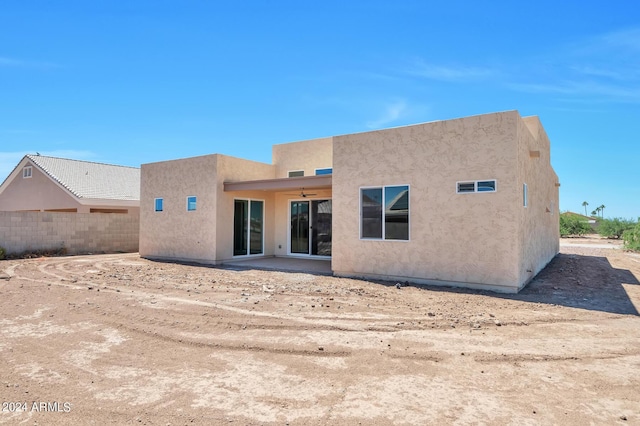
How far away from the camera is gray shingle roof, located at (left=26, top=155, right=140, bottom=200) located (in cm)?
2150

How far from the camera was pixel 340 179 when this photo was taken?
1058cm

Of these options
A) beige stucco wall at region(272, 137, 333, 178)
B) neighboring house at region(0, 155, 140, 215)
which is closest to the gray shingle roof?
neighboring house at region(0, 155, 140, 215)

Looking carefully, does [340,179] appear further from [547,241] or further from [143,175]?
[143,175]

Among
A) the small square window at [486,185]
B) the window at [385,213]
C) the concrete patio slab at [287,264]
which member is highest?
the small square window at [486,185]

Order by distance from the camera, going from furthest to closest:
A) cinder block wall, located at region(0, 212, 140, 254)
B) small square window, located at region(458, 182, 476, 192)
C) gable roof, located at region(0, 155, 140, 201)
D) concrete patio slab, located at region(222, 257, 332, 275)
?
gable roof, located at region(0, 155, 140, 201), cinder block wall, located at region(0, 212, 140, 254), concrete patio slab, located at region(222, 257, 332, 275), small square window, located at region(458, 182, 476, 192)

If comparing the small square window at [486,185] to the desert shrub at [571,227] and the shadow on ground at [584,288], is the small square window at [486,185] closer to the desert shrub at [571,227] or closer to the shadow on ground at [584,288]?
the shadow on ground at [584,288]

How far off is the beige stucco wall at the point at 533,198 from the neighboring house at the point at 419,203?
3 centimetres

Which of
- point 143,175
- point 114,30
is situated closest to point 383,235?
point 114,30

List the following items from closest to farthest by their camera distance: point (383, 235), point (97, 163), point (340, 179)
Answer: point (383, 235) → point (340, 179) → point (97, 163)

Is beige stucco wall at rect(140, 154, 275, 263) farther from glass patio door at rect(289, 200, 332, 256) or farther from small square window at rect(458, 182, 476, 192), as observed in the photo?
small square window at rect(458, 182, 476, 192)

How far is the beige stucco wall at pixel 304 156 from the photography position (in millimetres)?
15078

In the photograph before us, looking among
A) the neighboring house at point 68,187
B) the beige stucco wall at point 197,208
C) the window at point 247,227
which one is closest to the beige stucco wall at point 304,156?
→ the beige stucco wall at point 197,208

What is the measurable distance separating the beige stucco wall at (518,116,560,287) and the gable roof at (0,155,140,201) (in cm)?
2139

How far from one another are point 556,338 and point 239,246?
37.6 feet
